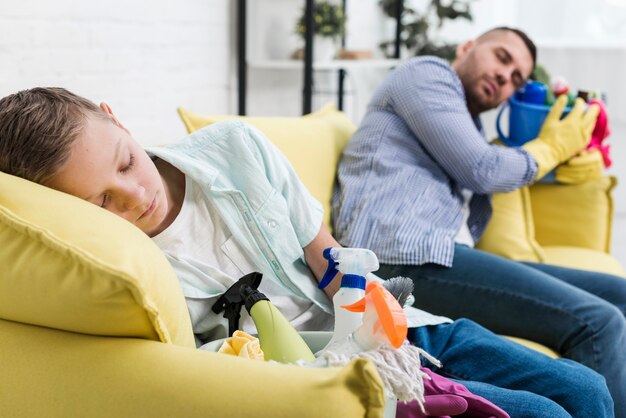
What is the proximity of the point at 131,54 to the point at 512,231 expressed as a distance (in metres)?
1.32

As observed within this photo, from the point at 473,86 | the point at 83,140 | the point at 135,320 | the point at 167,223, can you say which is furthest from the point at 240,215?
the point at 473,86

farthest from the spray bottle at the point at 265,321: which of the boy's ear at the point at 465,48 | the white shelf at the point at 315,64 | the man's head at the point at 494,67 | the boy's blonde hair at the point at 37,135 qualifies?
the white shelf at the point at 315,64

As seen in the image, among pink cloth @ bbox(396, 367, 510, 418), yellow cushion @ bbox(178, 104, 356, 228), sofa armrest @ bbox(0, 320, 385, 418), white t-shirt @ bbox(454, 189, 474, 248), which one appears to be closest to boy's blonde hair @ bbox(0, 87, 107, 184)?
sofa armrest @ bbox(0, 320, 385, 418)

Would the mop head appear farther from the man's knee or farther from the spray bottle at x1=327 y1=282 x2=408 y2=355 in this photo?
the man's knee

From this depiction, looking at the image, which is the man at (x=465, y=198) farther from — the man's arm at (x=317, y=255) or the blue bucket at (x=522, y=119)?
the man's arm at (x=317, y=255)

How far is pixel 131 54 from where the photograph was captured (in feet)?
8.13

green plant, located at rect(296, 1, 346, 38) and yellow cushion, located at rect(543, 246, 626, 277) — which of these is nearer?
yellow cushion, located at rect(543, 246, 626, 277)

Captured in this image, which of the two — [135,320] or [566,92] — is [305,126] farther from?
[135,320]

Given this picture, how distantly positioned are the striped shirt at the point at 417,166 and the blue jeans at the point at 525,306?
7cm

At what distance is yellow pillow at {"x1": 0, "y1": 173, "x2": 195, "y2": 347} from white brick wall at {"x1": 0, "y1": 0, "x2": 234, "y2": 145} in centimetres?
120

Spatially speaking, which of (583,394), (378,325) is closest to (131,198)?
(378,325)

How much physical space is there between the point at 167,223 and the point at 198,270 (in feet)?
0.36

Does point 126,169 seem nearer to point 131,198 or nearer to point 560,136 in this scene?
point 131,198

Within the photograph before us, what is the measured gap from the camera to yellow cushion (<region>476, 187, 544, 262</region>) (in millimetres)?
2143
